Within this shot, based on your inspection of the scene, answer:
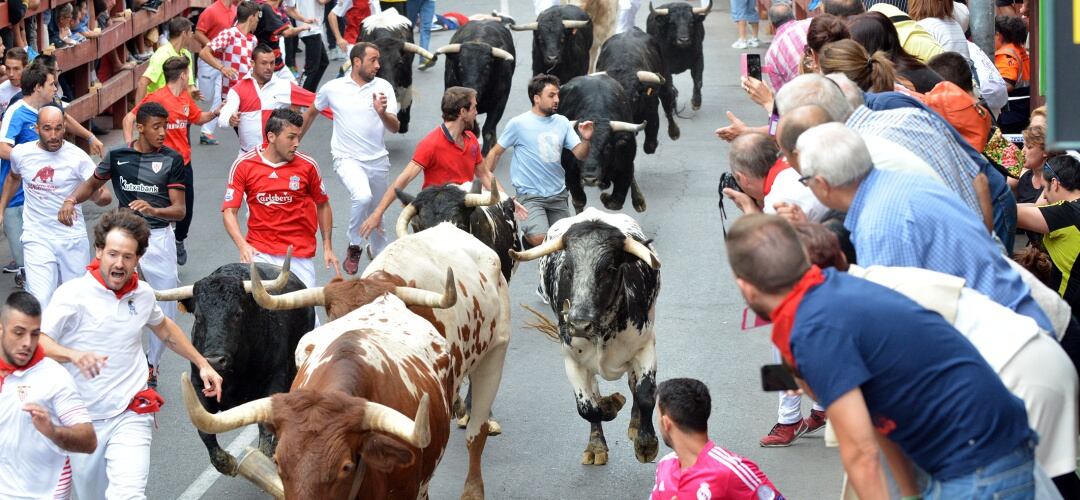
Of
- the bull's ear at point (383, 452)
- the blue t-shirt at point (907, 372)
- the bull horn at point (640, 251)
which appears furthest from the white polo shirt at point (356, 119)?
the blue t-shirt at point (907, 372)

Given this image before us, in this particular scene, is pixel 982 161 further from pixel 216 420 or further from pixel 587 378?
pixel 216 420

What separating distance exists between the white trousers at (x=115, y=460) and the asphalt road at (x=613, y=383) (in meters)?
1.33

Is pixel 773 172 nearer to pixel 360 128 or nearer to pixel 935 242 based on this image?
pixel 935 242

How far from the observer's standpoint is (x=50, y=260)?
10.6 metres

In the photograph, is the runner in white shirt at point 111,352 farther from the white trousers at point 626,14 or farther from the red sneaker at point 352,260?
the white trousers at point 626,14

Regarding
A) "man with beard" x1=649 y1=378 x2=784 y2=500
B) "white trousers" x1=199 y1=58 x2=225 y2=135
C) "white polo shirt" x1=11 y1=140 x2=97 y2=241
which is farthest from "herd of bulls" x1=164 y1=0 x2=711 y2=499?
"white trousers" x1=199 y1=58 x2=225 y2=135

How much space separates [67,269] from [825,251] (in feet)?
25.5

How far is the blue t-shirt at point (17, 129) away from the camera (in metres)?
11.5

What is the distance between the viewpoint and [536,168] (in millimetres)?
11359

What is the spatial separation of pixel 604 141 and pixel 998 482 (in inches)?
363

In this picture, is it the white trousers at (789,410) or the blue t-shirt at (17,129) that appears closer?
the white trousers at (789,410)

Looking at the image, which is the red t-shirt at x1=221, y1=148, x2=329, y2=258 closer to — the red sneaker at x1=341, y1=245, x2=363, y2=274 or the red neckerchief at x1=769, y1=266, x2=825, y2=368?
the red sneaker at x1=341, y1=245, x2=363, y2=274

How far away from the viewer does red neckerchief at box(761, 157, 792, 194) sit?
6.50 m

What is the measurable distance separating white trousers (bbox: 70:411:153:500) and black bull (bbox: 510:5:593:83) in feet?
35.1
